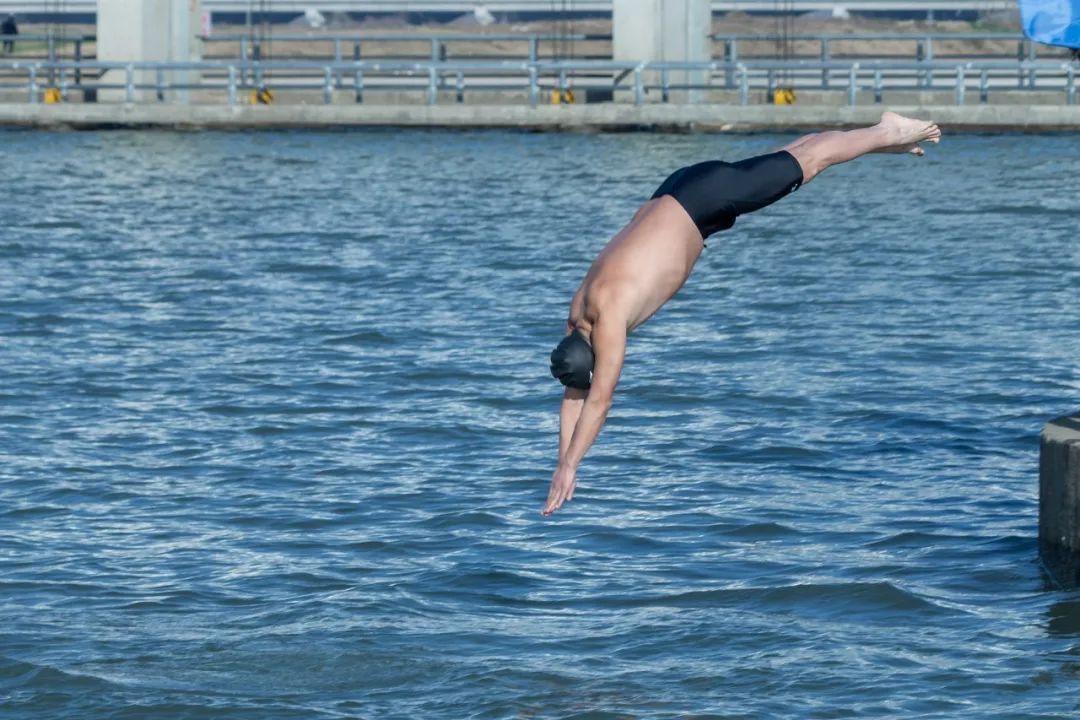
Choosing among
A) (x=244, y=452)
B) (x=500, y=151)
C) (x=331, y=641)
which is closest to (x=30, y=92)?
(x=500, y=151)

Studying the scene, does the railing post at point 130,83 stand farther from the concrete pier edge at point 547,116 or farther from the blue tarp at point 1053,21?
the blue tarp at point 1053,21

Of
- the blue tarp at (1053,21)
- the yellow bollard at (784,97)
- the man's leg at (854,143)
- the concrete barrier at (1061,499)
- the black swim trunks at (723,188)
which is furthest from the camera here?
the yellow bollard at (784,97)

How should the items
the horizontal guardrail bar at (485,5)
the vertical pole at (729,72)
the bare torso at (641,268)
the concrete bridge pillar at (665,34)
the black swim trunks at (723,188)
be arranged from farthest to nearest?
the horizontal guardrail bar at (485,5) < the concrete bridge pillar at (665,34) < the vertical pole at (729,72) < the black swim trunks at (723,188) < the bare torso at (641,268)

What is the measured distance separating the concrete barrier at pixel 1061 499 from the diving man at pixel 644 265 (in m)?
1.63

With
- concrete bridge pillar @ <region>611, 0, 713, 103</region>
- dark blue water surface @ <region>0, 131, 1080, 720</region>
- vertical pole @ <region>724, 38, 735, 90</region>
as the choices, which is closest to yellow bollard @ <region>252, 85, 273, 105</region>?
concrete bridge pillar @ <region>611, 0, 713, 103</region>

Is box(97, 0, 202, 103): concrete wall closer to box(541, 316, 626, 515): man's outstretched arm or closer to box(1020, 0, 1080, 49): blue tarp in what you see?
box(1020, 0, 1080, 49): blue tarp

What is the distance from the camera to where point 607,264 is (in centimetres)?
852

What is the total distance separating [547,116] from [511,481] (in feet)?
A: 94.2

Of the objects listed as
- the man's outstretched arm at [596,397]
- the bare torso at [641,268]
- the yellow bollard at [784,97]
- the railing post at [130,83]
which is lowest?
the man's outstretched arm at [596,397]

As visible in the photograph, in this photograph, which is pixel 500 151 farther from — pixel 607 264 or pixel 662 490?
pixel 607 264

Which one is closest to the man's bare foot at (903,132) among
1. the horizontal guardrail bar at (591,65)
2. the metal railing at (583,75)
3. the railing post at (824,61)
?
the metal railing at (583,75)

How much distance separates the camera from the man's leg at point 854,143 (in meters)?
9.20

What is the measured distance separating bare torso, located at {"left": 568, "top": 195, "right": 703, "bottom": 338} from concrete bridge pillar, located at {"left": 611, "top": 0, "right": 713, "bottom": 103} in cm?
3356

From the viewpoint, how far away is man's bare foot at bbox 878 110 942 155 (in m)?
9.38
